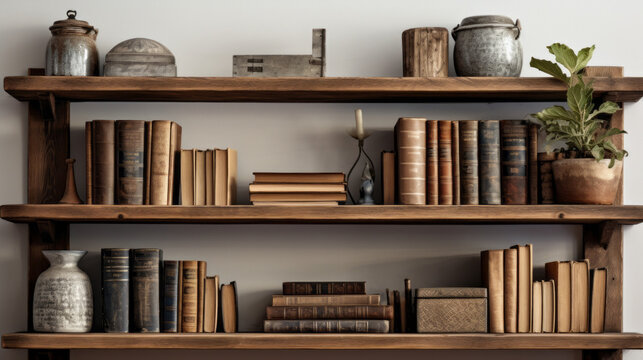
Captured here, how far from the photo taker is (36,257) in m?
2.33

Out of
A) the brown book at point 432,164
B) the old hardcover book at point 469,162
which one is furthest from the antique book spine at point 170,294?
the old hardcover book at point 469,162

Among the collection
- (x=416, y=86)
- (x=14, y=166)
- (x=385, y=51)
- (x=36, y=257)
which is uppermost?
(x=385, y=51)

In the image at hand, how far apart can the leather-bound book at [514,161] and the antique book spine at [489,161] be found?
0.08ft

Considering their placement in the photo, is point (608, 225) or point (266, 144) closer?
point (608, 225)

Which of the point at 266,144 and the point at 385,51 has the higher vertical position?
the point at 385,51

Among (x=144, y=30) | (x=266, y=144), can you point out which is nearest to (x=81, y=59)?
(x=144, y=30)

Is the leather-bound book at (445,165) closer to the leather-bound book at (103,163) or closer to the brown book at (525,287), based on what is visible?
the brown book at (525,287)

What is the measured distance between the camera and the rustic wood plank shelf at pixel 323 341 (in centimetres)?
208

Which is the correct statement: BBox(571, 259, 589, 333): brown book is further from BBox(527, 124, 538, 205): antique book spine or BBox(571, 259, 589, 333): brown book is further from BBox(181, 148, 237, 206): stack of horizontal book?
BBox(181, 148, 237, 206): stack of horizontal book

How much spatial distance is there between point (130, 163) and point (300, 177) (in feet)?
1.70

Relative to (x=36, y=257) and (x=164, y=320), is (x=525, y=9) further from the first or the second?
(x=36, y=257)

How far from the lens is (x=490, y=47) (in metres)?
2.19

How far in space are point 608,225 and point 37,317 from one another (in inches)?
70.1

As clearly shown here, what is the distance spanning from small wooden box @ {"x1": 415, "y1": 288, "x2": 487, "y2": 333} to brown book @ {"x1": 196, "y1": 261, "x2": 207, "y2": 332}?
2.16 ft
